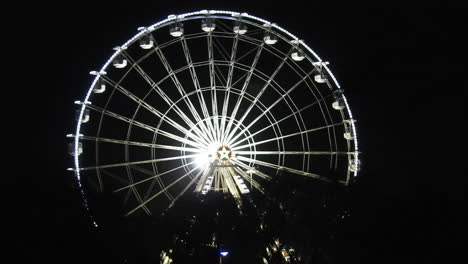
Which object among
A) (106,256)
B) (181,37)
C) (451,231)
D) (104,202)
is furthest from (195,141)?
(451,231)

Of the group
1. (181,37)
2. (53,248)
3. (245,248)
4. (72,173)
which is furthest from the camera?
(181,37)

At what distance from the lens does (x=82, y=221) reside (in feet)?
28.9

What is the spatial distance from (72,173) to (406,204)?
6.67 metres

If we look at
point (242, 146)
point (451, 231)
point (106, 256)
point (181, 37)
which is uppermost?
point (181, 37)

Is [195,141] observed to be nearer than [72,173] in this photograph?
No

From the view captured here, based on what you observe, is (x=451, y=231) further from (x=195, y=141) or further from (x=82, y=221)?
(x=195, y=141)

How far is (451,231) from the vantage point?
8.81m

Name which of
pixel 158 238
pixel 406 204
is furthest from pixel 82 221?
pixel 406 204

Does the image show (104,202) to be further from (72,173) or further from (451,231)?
(451,231)

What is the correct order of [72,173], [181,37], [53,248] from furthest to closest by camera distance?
[181,37] → [72,173] → [53,248]

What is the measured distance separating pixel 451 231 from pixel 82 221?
569cm

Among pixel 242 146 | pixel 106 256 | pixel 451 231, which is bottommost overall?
pixel 106 256

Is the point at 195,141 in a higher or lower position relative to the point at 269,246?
higher

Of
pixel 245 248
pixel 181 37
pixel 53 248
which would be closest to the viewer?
pixel 53 248
